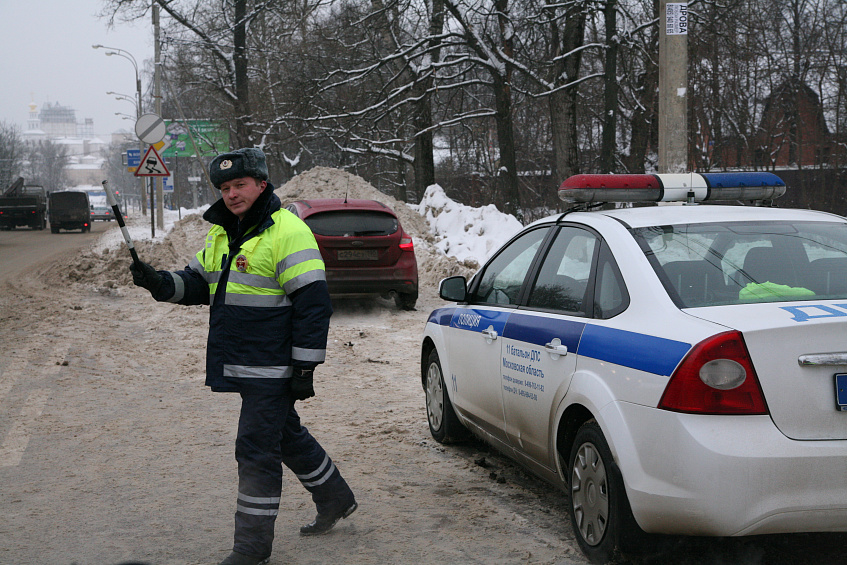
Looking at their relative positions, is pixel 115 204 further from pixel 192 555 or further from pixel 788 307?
pixel 788 307

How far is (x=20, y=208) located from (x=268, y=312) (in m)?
45.7

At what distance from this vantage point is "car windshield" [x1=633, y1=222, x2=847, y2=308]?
11.7ft

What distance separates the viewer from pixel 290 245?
155 inches

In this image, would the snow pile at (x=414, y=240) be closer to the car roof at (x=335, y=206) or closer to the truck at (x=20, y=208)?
the car roof at (x=335, y=206)

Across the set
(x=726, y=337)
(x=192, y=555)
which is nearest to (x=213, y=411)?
(x=192, y=555)

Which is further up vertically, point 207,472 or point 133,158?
point 133,158

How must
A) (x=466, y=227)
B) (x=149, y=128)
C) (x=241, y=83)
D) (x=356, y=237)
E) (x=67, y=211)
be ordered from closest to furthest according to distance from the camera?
(x=356, y=237), (x=149, y=128), (x=466, y=227), (x=241, y=83), (x=67, y=211)

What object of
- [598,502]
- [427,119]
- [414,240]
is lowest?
[598,502]

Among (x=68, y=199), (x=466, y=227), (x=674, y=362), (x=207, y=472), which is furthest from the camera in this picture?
(x=68, y=199)

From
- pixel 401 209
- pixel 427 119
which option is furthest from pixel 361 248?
pixel 427 119

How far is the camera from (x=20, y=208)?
45094 millimetres

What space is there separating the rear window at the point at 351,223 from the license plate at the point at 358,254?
220 mm

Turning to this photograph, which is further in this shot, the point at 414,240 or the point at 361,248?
the point at 414,240

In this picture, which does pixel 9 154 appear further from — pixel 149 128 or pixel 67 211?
pixel 149 128
